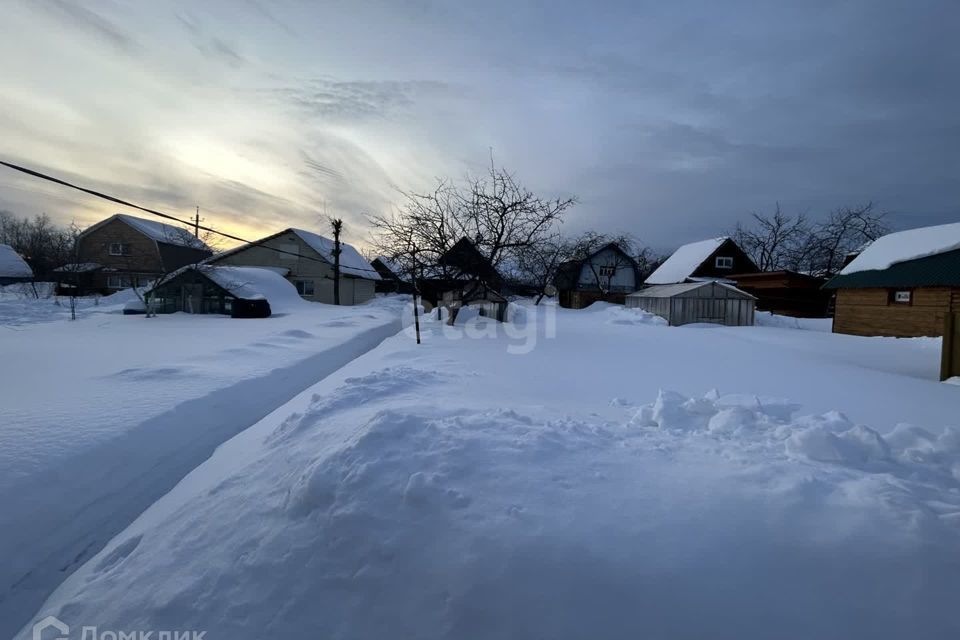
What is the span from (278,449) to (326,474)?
59.6 inches

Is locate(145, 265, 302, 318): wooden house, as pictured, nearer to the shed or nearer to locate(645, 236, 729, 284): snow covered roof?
the shed

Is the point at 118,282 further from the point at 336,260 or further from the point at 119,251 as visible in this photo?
the point at 336,260

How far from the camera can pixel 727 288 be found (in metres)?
20.8

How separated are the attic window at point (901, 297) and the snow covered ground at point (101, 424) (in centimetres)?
2079

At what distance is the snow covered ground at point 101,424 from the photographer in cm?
321

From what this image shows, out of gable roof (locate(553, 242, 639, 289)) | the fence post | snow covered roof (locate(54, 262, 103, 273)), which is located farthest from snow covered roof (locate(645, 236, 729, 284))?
snow covered roof (locate(54, 262, 103, 273))

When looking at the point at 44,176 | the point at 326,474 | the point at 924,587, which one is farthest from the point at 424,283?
the point at 924,587

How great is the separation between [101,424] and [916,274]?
23682mm

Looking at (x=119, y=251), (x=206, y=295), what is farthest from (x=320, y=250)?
(x=119, y=251)

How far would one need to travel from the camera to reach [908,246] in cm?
1634

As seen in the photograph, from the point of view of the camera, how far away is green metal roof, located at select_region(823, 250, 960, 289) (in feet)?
46.0

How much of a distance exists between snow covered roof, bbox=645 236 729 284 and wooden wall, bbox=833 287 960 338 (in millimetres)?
12017

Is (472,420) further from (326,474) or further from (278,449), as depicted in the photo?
(278,449)

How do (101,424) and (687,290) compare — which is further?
(687,290)
